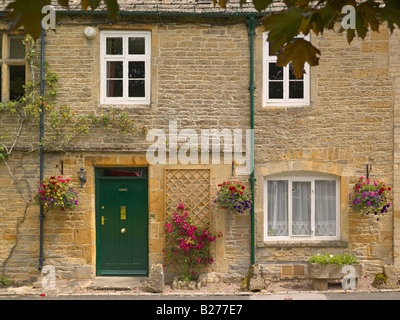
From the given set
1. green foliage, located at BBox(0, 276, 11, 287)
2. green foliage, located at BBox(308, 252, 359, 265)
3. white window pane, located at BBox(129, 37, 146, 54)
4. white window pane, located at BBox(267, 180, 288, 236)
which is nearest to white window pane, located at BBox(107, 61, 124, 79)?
white window pane, located at BBox(129, 37, 146, 54)

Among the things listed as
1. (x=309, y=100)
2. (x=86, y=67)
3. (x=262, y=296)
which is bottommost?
(x=262, y=296)

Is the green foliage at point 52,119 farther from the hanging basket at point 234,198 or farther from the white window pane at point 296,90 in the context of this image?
the white window pane at point 296,90

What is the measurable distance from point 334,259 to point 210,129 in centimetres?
347

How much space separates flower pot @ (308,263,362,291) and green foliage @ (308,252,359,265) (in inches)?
2.5

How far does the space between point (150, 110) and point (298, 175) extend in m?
3.35

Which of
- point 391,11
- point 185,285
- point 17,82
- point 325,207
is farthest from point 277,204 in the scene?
point 391,11

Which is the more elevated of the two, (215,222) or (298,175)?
(298,175)

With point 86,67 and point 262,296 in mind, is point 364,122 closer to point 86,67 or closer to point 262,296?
point 262,296

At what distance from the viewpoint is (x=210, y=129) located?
8852 mm

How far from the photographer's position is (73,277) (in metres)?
8.82

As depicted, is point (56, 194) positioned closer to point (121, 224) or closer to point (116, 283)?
point (121, 224)

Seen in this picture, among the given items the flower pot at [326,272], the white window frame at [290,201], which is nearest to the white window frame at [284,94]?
the white window frame at [290,201]

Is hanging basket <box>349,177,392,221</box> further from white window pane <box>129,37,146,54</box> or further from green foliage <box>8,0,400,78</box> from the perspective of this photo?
green foliage <box>8,0,400,78</box>

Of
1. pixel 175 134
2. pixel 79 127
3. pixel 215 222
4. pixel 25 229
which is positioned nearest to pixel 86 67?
pixel 79 127
